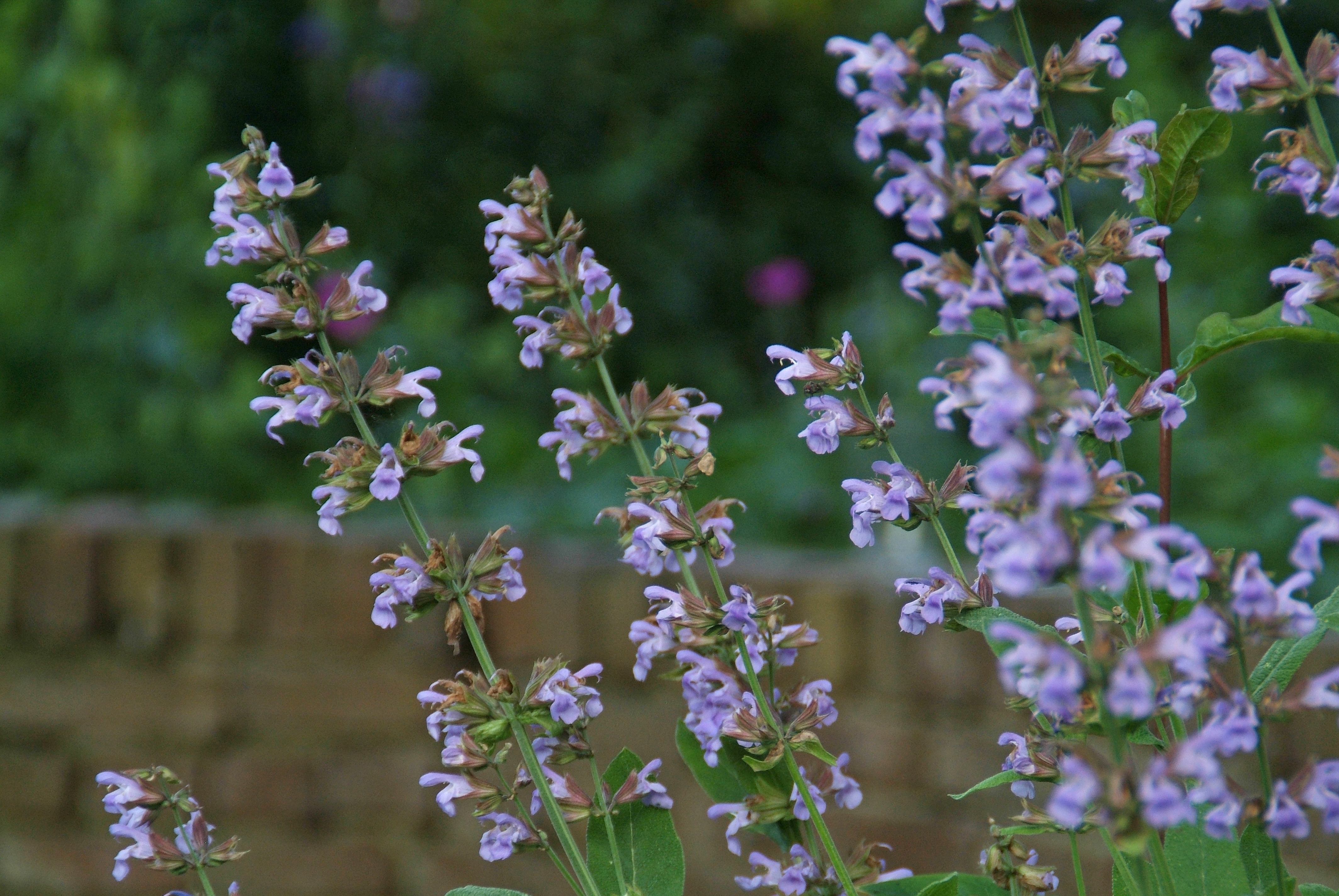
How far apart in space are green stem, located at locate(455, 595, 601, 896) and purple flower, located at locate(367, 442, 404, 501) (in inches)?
3.0

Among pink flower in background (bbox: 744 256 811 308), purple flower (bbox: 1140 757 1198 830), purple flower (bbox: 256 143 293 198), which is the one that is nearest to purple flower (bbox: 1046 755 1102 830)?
purple flower (bbox: 1140 757 1198 830)

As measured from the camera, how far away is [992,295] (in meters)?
0.50

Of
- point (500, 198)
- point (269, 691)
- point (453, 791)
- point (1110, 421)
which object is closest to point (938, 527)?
point (1110, 421)

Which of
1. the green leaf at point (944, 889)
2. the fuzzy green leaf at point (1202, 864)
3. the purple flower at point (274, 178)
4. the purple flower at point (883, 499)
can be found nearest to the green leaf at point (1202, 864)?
the fuzzy green leaf at point (1202, 864)

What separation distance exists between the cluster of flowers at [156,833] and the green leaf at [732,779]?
10.4 inches

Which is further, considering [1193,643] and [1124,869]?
[1124,869]

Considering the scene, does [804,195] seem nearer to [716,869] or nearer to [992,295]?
[716,869]

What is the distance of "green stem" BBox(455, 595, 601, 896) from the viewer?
67 centimetres

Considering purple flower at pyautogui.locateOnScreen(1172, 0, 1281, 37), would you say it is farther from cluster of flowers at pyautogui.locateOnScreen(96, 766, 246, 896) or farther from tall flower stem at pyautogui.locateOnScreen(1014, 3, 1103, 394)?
cluster of flowers at pyautogui.locateOnScreen(96, 766, 246, 896)

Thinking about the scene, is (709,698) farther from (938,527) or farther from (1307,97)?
(1307,97)

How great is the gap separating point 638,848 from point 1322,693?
0.40 m

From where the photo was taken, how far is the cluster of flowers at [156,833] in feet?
2.40

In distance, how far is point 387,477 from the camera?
2.21 ft

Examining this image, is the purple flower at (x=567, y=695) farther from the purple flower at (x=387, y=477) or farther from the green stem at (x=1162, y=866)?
the green stem at (x=1162, y=866)
